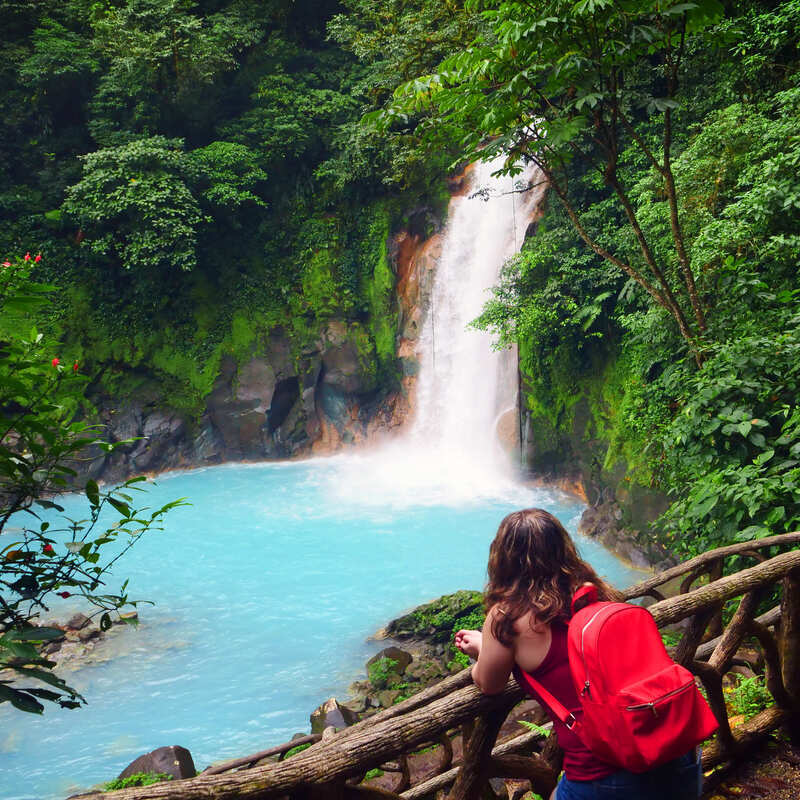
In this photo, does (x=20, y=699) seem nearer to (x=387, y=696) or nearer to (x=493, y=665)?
(x=493, y=665)

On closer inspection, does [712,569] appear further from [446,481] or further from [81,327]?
[81,327]

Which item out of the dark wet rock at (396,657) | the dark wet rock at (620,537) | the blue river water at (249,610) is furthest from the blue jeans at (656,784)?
the dark wet rock at (620,537)

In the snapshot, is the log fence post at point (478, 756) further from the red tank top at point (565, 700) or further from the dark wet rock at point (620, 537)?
the dark wet rock at point (620, 537)

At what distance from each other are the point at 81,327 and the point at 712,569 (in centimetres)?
1511

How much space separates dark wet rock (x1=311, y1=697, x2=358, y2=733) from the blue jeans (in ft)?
13.9

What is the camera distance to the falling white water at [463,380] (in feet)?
42.2

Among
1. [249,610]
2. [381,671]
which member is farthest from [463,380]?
[381,671]

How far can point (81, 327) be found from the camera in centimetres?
1476

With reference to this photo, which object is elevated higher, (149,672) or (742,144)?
(742,144)

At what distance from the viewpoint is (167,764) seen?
497 centimetres

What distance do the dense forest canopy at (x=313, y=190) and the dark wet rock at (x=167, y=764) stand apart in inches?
187

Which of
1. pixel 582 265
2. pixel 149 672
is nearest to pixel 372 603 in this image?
pixel 149 672

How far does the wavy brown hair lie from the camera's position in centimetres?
Answer: 159

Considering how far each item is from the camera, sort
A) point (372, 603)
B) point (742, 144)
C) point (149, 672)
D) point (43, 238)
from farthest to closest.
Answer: point (43, 238), point (372, 603), point (149, 672), point (742, 144)
